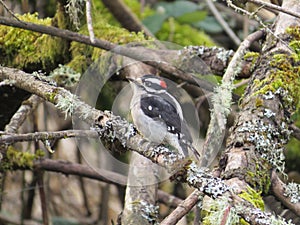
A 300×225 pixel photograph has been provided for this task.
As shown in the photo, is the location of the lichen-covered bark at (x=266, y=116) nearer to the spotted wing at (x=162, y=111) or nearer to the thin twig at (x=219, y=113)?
the thin twig at (x=219, y=113)

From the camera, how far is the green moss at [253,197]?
177cm

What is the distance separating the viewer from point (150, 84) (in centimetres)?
257

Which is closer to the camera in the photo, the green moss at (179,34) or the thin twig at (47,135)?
the thin twig at (47,135)

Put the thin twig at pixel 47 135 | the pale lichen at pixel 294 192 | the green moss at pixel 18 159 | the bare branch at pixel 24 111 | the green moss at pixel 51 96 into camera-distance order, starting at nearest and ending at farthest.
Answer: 1. the thin twig at pixel 47 135
2. the green moss at pixel 51 96
3. the pale lichen at pixel 294 192
4. the bare branch at pixel 24 111
5. the green moss at pixel 18 159

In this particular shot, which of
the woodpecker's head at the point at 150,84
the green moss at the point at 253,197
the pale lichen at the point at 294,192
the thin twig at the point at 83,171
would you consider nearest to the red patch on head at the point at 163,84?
the woodpecker's head at the point at 150,84

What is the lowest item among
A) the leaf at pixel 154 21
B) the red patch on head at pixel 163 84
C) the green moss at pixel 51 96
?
the red patch on head at pixel 163 84

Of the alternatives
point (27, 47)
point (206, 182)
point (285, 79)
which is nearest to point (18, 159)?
point (27, 47)

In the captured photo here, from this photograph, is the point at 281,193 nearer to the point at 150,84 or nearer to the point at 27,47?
the point at 150,84

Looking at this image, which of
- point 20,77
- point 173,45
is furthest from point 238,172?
point 173,45

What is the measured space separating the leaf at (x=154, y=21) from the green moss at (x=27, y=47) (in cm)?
96

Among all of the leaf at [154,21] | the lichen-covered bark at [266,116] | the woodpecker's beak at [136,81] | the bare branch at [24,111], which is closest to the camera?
the lichen-covered bark at [266,116]

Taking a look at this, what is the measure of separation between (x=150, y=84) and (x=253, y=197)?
0.89 m

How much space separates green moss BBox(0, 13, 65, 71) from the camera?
2.72 m

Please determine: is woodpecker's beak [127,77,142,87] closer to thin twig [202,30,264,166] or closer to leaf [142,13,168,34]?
thin twig [202,30,264,166]
